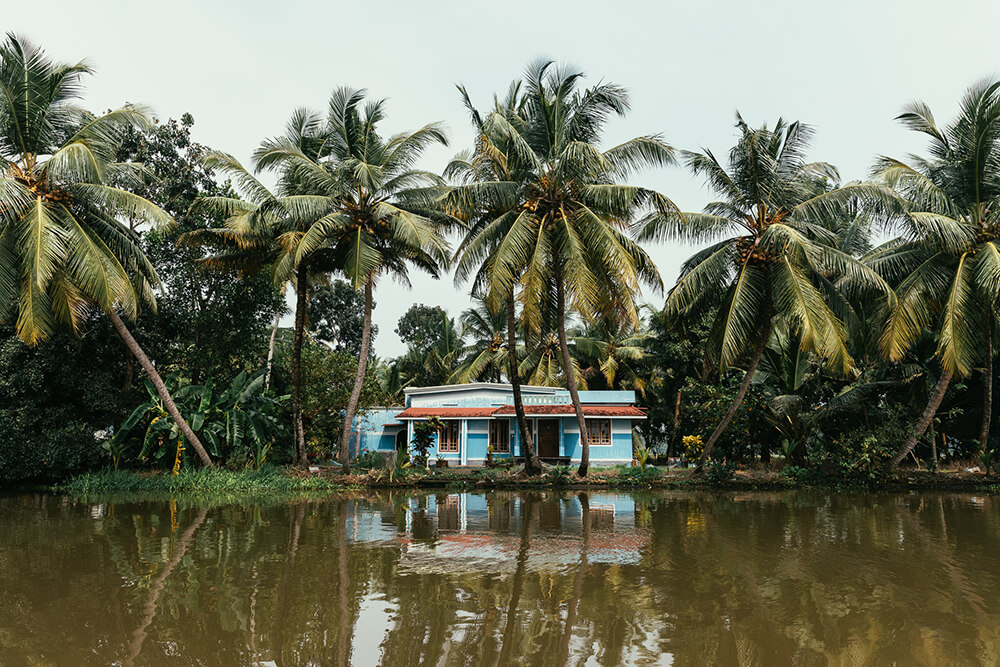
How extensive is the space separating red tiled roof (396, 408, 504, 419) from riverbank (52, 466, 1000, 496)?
447 centimetres

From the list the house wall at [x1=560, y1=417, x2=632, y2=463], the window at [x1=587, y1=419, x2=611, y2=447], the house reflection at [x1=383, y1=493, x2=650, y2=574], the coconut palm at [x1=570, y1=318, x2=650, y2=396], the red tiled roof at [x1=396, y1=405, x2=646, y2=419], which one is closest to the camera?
the house reflection at [x1=383, y1=493, x2=650, y2=574]

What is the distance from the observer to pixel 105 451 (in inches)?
754

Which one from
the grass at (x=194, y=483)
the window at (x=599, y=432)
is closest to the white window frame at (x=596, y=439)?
the window at (x=599, y=432)

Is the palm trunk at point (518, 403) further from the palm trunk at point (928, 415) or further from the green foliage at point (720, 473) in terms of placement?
the palm trunk at point (928, 415)

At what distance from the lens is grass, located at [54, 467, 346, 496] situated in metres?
16.9

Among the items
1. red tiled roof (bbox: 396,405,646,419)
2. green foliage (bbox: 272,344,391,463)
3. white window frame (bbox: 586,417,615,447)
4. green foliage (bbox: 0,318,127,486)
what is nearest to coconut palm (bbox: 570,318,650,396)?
red tiled roof (bbox: 396,405,646,419)

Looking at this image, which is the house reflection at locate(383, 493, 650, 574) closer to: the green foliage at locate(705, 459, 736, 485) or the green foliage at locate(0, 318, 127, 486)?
the green foliage at locate(705, 459, 736, 485)

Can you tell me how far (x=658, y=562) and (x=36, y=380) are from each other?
55.9 feet

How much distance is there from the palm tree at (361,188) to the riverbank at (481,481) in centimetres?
155

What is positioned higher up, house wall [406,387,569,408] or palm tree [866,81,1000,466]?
palm tree [866,81,1000,466]

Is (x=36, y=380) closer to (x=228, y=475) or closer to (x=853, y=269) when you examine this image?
(x=228, y=475)

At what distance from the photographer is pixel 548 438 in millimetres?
24469

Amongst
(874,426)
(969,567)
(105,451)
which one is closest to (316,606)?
(969,567)

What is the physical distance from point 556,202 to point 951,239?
952 cm
